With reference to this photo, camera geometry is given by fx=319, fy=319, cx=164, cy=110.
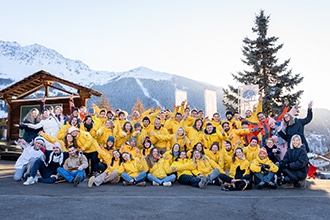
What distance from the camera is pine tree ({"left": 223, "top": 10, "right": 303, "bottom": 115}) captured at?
22.9m

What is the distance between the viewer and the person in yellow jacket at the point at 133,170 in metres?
8.45

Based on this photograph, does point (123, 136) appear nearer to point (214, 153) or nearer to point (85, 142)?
point (85, 142)

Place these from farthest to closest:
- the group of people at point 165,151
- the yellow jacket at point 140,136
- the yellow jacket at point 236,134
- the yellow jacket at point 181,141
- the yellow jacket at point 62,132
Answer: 1. the yellow jacket at point 140,136
2. the yellow jacket at point 181,141
3. the yellow jacket at point 236,134
4. the yellow jacket at point 62,132
5. the group of people at point 165,151

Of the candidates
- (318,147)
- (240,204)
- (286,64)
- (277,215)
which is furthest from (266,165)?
(318,147)

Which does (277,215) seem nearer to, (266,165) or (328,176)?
(266,165)

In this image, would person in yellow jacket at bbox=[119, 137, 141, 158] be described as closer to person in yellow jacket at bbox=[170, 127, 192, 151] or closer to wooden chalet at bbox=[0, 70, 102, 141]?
person in yellow jacket at bbox=[170, 127, 192, 151]

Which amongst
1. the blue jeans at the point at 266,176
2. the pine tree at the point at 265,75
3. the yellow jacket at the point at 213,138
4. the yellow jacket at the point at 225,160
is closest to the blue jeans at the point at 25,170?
the yellow jacket at the point at 213,138

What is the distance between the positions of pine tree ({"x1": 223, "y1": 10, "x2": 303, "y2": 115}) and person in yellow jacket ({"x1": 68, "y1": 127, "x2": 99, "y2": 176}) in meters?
15.7

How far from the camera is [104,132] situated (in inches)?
404

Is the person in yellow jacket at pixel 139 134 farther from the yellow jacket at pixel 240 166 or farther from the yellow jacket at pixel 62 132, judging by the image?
the yellow jacket at pixel 240 166

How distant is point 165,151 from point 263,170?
3.09 m

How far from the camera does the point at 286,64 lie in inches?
920

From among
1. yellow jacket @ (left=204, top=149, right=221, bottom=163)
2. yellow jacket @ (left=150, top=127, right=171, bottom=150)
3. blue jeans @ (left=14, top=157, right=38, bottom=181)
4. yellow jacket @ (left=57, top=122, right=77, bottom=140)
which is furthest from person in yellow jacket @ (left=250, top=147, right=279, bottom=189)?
blue jeans @ (left=14, top=157, right=38, bottom=181)

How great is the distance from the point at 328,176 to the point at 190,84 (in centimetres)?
12117
